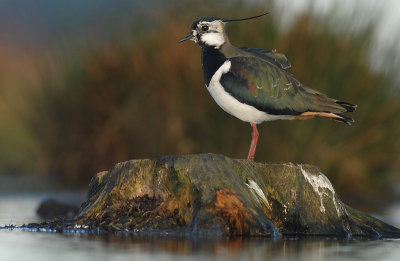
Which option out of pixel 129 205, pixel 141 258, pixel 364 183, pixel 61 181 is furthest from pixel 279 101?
pixel 61 181

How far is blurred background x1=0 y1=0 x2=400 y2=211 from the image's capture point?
12328 mm

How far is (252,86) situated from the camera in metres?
8.96

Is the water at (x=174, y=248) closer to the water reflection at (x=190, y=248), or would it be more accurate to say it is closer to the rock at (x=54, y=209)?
the water reflection at (x=190, y=248)

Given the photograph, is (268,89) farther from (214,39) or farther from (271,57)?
(214,39)

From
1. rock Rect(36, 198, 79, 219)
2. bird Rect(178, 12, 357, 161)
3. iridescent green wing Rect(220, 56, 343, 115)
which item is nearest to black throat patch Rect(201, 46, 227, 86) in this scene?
bird Rect(178, 12, 357, 161)

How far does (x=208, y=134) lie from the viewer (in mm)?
12328

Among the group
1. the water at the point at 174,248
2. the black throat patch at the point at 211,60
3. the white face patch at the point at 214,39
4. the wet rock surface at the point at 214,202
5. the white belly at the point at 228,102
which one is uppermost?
the white face patch at the point at 214,39

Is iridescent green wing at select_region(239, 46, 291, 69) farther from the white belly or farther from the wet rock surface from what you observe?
the wet rock surface

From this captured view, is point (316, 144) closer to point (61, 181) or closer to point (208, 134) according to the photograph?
point (208, 134)

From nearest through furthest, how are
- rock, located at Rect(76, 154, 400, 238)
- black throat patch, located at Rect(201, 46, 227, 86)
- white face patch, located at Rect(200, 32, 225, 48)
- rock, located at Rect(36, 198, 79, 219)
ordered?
rock, located at Rect(76, 154, 400, 238)
black throat patch, located at Rect(201, 46, 227, 86)
white face patch, located at Rect(200, 32, 225, 48)
rock, located at Rect(36, 198, 79, 219)

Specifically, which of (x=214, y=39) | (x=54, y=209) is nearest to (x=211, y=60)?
(x=214, y=39)

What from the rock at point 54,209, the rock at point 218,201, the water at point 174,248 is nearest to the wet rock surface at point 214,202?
the rock at point 218,201

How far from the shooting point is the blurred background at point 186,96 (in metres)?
12.3

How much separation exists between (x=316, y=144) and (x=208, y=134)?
1.53 metres
